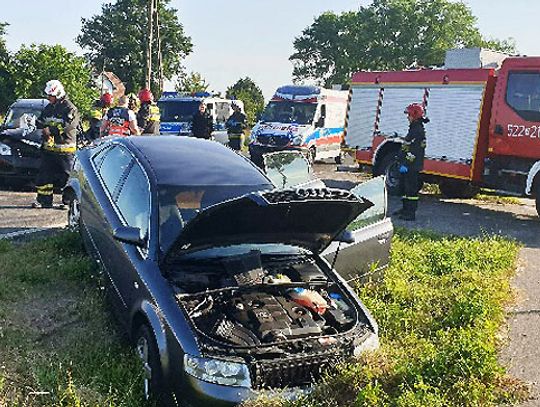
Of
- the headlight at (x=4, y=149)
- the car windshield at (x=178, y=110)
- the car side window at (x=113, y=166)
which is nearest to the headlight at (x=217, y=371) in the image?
the car side window at (x=113, y=166)

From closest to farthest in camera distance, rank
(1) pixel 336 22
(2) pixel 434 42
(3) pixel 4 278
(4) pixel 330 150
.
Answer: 1. (3) pixel 4 278
2. (4) pixel 330 150
3. (2) pixel 434 42
4. (1) pixel 336 22

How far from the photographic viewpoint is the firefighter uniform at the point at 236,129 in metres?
17.0

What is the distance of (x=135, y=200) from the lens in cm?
487

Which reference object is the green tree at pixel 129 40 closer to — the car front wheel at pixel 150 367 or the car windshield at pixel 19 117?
the car windshield at pixel 19 117

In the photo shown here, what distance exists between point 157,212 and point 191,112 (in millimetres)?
13216

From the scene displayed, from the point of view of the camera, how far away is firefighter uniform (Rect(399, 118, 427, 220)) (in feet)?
33.9

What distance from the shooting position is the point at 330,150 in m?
18.6

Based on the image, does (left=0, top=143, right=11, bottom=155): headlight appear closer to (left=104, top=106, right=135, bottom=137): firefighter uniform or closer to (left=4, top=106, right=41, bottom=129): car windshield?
(left=4, top=106, right=41, bottom=129): car windshield

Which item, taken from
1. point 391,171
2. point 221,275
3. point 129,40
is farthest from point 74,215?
point 129,40

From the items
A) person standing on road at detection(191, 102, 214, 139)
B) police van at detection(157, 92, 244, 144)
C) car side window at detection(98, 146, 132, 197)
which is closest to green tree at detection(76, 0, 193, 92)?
police van at detection(157, 92, 244, 144)

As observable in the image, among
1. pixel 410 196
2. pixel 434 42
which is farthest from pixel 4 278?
pixel 434 42

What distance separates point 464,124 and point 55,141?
7.23 meters

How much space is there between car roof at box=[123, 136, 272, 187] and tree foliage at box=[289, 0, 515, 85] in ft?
199

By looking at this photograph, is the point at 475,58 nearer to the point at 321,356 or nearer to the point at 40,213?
the point at 40,213
